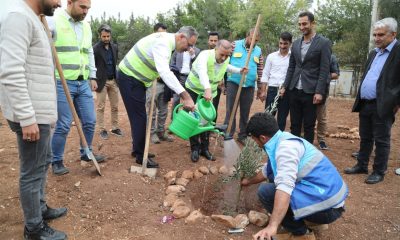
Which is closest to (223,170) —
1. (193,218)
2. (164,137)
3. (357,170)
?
(193,218)

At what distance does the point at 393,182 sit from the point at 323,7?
63.0 ft

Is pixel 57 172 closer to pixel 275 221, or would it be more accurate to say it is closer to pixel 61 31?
pixel 61 31

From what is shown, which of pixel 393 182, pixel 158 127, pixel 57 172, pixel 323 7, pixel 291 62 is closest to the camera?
pixel 57 172

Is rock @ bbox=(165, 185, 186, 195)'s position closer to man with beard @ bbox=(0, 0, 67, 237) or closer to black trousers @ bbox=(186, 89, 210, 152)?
black trousers @ bbox=(186, 89, 210, 152)

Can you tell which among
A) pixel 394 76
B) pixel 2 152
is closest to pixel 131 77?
pixel 2 152

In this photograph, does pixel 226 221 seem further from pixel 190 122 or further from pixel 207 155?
pixel 207 155

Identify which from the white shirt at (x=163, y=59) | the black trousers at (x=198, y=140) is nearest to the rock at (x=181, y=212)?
the white shirt at (x=163, y=59)

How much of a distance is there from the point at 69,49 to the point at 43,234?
6.21 feet

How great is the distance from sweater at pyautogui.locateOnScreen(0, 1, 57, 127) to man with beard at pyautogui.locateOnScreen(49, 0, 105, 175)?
116 centimetres

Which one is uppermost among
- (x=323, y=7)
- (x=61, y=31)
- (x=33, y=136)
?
(x=323, y=7)

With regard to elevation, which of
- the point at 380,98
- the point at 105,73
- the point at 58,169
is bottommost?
the point at 58,169

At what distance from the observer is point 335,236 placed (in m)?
3.02

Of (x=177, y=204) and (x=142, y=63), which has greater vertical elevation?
(x=142, y=63)

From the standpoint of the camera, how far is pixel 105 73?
18.5 feet
